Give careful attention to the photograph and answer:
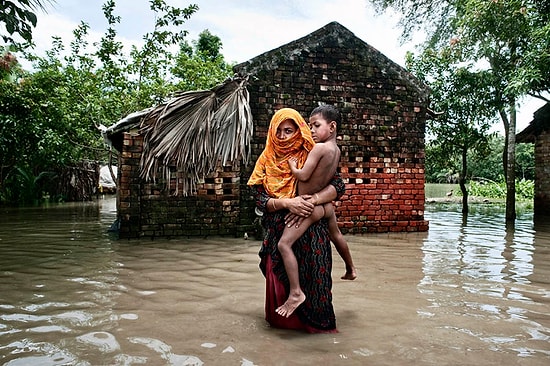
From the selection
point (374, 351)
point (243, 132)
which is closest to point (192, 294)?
point (374, 351)

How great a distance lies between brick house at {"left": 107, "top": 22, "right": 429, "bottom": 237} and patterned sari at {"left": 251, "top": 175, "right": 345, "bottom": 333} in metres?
4.49

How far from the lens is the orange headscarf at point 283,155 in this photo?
125 inches

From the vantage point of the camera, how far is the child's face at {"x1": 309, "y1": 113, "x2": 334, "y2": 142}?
316 centimetres

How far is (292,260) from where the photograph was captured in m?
3.03

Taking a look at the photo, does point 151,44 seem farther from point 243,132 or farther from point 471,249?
point 471,249

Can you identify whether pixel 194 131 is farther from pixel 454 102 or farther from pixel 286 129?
pixel 454 102

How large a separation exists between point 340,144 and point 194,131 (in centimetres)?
266

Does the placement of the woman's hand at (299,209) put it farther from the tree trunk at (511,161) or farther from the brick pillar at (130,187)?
the tree trunk at (511,161)

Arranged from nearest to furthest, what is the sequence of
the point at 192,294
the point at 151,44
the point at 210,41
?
1. the point at 192,294
2. the point at 151,44
3. the point at 210,41

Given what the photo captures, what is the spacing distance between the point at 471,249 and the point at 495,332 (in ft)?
13.3

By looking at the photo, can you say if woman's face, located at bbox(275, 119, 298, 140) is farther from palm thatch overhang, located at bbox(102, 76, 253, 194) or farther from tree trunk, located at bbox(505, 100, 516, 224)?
tree trunk, located at bbox(505, 100, 516, 224)

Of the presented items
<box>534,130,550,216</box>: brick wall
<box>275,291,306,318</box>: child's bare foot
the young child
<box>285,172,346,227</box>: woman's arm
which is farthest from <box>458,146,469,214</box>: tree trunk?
<box>275,291,306,318</box>: child's bare foot

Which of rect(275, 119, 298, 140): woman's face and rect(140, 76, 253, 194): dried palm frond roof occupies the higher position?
rect(140, 76, 253, 194): dried palm frond roof

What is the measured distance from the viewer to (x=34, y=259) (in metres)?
5.84
